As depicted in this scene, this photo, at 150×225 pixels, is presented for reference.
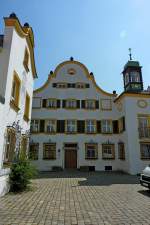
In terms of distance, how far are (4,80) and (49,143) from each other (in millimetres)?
15808

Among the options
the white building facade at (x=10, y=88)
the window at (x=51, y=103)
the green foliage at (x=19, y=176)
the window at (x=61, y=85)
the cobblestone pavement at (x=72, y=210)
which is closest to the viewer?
the cobblestone pavement at (x=72, y=210)

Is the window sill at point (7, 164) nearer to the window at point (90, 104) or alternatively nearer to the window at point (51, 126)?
the window at point (51, 126)

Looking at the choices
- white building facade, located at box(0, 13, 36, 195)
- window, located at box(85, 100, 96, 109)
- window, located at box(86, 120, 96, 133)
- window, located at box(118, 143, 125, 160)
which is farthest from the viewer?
window, located at box(85, 100, 96, 109)

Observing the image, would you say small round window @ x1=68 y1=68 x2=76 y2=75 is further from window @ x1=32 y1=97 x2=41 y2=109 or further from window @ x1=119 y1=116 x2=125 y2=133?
window @ x1=119 y1=116 x2=125 y2=133

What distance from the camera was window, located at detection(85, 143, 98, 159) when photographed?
2406 cm

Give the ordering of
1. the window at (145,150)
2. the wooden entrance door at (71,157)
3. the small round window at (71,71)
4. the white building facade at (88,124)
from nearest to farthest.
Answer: the window at (145,150), the white building facade at (88,124), the wooden entrance door at (71,157), the small round window at (71,71)

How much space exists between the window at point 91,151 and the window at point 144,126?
5655 millimetres

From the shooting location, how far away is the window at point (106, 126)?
24.8 metres

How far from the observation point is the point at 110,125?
25062 millimetres

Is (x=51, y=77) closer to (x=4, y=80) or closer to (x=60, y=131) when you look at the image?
(x=60, y=131)

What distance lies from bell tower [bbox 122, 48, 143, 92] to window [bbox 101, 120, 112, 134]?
4983mm

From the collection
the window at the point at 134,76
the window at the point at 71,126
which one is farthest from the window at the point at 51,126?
the window at the point at 134,76

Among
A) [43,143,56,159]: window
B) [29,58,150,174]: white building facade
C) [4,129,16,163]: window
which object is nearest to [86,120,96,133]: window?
[29,58,150,174]: white building facade

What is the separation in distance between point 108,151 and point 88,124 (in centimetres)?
415
